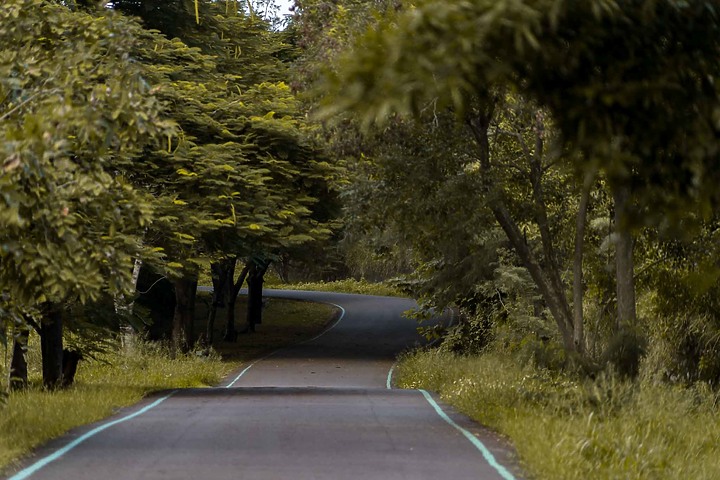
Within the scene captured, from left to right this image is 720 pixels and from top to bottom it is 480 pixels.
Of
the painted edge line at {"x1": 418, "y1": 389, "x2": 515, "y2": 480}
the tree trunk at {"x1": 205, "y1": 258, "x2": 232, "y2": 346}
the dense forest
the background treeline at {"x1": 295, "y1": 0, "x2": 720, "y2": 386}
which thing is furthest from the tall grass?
the background treeline at {"x1": 295, "y1": 0, "x2": 720, "y2": 386}

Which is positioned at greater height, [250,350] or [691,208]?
[691,208]

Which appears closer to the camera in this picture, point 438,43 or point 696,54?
point 438,43

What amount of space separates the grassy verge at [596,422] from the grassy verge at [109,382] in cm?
558

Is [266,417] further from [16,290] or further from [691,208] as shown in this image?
[691,208]

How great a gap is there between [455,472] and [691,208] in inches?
269

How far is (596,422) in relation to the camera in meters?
14.5

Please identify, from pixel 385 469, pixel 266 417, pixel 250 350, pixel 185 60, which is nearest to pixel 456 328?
pixel 185 60

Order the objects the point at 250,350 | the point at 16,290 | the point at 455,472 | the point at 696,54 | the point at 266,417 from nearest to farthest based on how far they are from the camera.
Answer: the point at 696,54, the point at 455,472, the point at 16,290, the point at 266,417, the point at 250,350

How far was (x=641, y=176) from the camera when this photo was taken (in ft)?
17.8

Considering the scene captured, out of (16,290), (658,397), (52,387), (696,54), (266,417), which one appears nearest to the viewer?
(696,54)

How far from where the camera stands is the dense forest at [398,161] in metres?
5.05

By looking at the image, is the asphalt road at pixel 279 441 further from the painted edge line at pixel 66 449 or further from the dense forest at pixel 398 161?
the dense forest at pixel 398 161

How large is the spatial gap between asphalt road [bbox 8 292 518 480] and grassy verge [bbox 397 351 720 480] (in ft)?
1.28

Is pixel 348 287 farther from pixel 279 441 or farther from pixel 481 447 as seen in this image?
pixel 481 447
